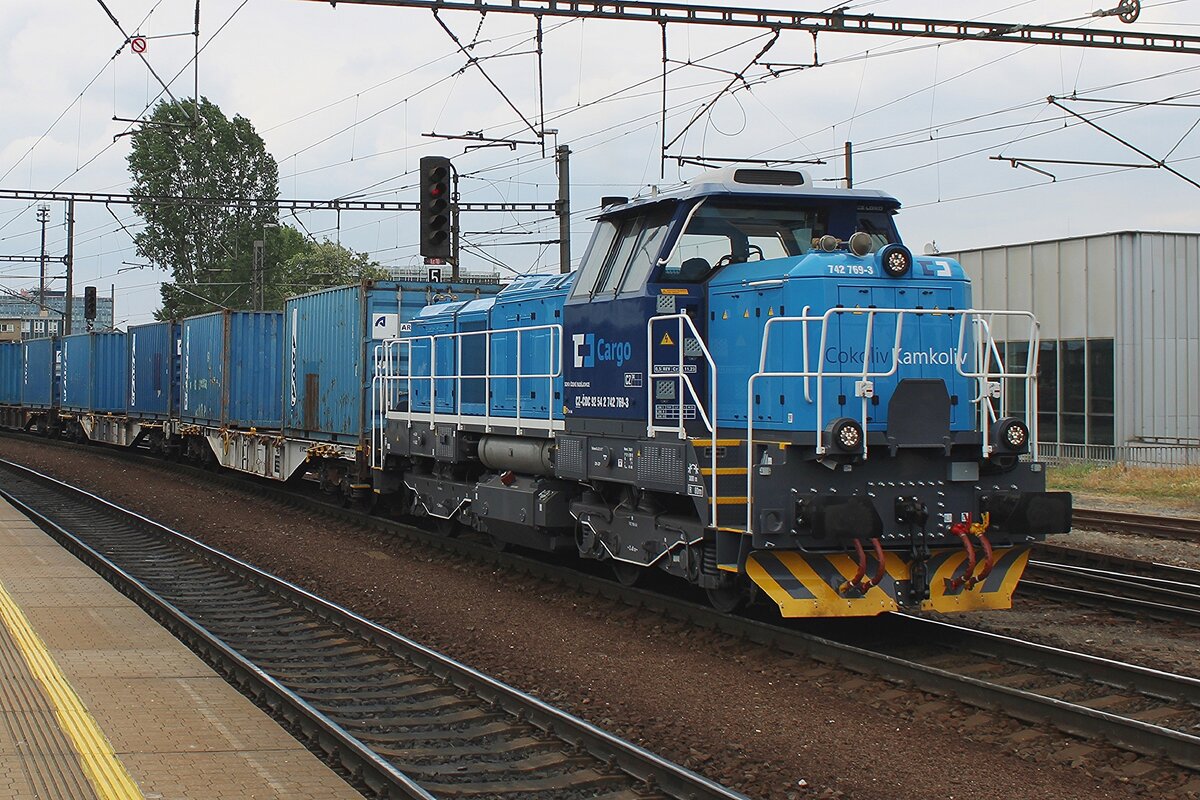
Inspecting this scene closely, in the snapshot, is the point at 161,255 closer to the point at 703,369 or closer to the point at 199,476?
the point at 199,476

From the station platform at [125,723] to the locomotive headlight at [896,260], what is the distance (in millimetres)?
5330

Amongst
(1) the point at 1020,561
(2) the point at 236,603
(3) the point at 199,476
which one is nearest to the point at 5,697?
(2) the point at 236,603

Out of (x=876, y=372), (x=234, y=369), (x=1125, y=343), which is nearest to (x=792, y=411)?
(x=876, y=372)

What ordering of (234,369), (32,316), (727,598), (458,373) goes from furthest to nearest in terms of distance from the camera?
1. (32,316)
2. (234,369)
3. (458,373)
4. (727,598)

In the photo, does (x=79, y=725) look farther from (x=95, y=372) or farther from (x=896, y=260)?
(x=95, y=372)

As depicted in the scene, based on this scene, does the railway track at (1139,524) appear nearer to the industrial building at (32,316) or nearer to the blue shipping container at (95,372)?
the blue shipping container at (95,372)

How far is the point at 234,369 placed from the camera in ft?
77.0

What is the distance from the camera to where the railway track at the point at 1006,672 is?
263 inches

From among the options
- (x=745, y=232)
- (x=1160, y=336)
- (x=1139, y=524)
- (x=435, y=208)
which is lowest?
(x=1139, y=524)

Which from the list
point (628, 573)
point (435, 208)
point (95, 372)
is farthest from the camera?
point (95, 372)

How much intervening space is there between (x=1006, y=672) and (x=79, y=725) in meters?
5.89

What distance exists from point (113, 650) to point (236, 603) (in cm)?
261

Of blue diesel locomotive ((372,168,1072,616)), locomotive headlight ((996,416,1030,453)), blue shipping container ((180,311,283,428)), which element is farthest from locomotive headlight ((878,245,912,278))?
blue shipping container ((180,311,283,428))

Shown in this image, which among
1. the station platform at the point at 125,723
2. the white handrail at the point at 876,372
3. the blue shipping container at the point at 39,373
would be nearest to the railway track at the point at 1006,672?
the white handrail at the point at 876,372
